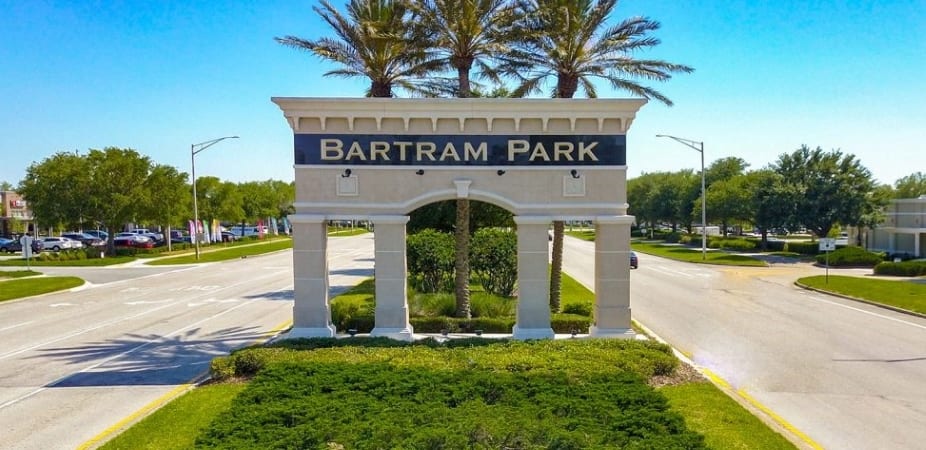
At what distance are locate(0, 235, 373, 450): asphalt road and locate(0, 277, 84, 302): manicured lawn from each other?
3.35 ft

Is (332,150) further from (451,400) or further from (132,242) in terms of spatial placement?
(132,242)

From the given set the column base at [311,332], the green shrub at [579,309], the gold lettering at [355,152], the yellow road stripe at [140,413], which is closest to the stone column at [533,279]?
the green shrub at [579,309]

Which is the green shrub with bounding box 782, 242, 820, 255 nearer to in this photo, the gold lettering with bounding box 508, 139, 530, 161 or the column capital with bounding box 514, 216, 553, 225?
the column capital with bounding box 514, 216, 553, 225

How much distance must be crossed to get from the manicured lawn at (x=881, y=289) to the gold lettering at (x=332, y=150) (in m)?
22.0

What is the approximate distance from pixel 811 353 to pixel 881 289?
15.5m

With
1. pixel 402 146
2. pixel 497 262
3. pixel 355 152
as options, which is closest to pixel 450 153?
pixel 402 146

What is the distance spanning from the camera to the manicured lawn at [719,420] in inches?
322

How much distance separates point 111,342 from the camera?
15961 millimetres

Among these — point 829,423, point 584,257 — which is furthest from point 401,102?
point 584,257

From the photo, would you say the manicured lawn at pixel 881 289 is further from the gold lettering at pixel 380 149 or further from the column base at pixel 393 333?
the gold lettering at pixel 380 149

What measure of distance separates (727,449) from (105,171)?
161 feet

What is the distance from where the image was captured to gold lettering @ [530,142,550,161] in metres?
13.9

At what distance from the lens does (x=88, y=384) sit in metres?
11.9

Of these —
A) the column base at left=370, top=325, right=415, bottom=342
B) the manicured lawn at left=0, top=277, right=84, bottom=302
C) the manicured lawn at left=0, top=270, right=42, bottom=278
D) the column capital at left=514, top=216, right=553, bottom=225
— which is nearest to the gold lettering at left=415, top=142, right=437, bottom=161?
the column capital at left=514, top=216, right=553, bottom=225
